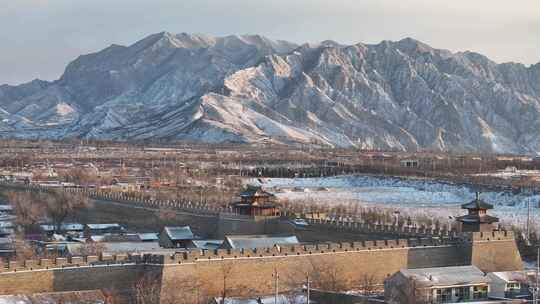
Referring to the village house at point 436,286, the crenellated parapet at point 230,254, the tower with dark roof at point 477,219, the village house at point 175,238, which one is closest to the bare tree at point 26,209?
the village house at point 175,238

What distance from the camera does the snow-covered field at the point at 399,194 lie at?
4160 inches

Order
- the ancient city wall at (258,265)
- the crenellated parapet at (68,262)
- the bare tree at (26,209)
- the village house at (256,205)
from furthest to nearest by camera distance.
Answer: the bare tree at (26,209) < the village house at (256,205) < the ancient city wall at (258,265) < the crenellated parapet at (68,262)

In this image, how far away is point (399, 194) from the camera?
125688 mm

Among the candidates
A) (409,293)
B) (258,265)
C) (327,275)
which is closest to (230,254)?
(258,265)

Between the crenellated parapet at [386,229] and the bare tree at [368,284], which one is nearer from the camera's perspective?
the bare tree at [368,284]

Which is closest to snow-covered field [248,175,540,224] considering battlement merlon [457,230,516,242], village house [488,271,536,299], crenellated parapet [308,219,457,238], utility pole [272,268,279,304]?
crenellated parapet [308,219,457,238]

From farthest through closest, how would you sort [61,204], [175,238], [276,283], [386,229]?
[61,204]
[175,238]
[386,229]
[276,283]

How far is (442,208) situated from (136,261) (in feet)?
211

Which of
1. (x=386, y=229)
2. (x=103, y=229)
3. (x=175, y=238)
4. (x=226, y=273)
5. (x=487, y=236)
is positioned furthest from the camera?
(x=103, y=229)

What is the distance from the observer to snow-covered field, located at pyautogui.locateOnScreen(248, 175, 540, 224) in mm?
105675

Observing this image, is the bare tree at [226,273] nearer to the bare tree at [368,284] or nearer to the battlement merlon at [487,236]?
the bare tree at [368,284]

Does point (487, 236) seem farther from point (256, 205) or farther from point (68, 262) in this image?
point (68, 262)

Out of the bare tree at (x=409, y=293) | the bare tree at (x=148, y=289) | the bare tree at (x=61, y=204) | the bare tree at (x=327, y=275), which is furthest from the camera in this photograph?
the bare tree at (x=61, y=204)

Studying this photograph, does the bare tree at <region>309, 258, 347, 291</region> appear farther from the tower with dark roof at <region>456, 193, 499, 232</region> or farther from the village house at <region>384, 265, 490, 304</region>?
the tower with dark roof at <region>456, 193, 499, 232</region>
